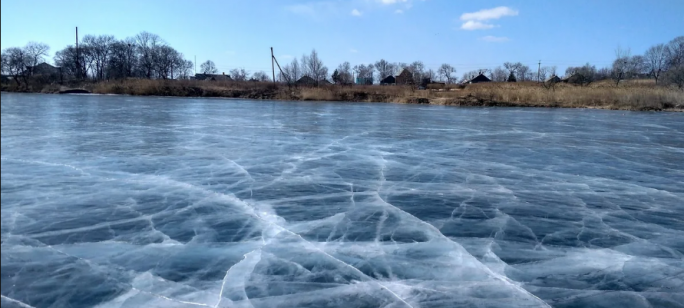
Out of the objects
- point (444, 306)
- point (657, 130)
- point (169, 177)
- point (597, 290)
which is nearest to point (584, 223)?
point (597, 290)

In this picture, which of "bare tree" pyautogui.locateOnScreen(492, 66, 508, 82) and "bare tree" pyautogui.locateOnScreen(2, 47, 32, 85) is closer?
"bare tree" pyautogui.locateOnScreen(2, 47, 32, 85)

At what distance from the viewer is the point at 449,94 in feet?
113

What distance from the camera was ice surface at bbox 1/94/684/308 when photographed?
337 centimetres

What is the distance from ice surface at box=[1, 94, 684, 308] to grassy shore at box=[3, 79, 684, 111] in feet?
72.4

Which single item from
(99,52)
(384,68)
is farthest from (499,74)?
(99,52)

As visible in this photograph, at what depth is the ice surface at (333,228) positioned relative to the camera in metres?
3.37

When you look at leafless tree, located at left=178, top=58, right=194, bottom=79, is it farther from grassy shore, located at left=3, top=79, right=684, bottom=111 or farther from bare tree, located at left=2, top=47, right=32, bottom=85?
bare tree, located at left=2, top=47, right=32, bottom=85

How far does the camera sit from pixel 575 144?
11.5 m

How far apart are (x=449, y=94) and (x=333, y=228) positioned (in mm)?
30926

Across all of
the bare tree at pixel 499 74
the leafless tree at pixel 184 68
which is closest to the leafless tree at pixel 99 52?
the leafless tree at pixel 184 68

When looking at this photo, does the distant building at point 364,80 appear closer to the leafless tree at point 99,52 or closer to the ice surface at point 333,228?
the leafless tree at point 99,52

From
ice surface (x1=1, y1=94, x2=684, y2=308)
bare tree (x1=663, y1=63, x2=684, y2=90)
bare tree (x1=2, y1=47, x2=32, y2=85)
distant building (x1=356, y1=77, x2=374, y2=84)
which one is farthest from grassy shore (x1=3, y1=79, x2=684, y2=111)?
distant building (x1=356, y1=77, x2=374, y2=84)

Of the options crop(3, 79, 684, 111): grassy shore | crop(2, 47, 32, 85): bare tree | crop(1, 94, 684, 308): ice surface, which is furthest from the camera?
crop(3, 79, 684, 111): grassy shore

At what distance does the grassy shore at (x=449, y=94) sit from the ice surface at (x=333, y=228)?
2206 centimetres
